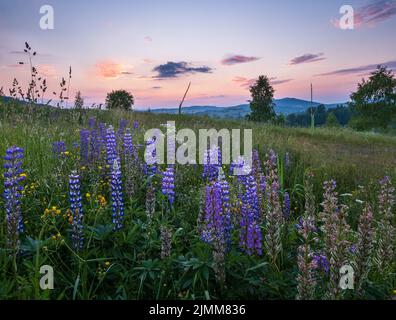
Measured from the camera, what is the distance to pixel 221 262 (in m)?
2.87

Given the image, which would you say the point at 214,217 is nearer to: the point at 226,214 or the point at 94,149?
the point at 226,214

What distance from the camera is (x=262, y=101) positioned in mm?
59344

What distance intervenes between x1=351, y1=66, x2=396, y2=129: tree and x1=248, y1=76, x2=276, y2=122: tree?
13134 mm

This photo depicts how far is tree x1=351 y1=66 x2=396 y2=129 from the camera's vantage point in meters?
53.6

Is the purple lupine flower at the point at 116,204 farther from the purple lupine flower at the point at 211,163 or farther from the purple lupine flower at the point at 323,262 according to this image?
the purple lupine flower at the point at 323,262

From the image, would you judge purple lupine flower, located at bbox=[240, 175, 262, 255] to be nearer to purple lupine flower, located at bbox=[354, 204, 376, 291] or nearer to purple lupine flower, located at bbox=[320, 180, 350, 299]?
purple lupine flower, located at bbox=[320, 180, 350, 299]

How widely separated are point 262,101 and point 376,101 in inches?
692

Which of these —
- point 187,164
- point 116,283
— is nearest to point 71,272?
point 116,283

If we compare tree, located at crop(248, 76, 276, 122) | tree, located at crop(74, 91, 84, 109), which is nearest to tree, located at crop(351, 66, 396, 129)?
tree, located at crop(248, 76, 276, 122)

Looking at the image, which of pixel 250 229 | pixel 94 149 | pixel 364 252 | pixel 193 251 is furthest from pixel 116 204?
pixel 364 252

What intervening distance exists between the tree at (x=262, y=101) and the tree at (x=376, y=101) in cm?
1313

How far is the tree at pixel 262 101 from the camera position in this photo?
57.0 metres

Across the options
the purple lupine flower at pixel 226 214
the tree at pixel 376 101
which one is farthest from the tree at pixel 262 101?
the purple lupine flower at pixel 226 214
